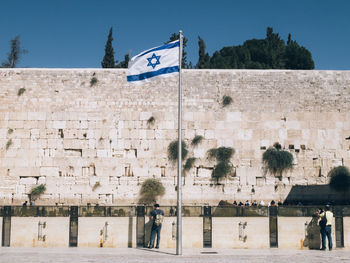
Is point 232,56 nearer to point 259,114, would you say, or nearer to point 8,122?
point 259,114

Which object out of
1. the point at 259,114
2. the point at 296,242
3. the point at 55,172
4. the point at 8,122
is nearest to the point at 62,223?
the point at 296,242

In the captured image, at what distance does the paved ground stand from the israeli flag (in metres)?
4.08

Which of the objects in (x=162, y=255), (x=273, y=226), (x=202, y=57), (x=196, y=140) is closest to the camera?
(x=162, y=255)

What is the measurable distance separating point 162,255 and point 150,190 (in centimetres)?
782

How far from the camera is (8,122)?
55.0 ft

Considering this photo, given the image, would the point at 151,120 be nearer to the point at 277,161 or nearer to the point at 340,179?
the point at 277,161

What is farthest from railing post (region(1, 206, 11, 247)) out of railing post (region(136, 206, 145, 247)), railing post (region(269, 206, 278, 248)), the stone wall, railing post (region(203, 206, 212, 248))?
the stone wall

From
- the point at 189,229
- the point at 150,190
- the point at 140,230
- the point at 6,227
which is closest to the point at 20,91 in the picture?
the point at 150,190

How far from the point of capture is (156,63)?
31.9 ft

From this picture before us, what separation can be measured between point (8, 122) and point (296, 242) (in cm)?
1263

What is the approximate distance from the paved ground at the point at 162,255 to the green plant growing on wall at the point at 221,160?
7325 millimetres

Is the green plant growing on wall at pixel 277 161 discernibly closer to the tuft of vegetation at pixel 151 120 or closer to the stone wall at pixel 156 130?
the stone wall at pixel 156 130

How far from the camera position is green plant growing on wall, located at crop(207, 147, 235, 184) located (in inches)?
645

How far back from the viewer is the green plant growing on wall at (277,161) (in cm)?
1642
